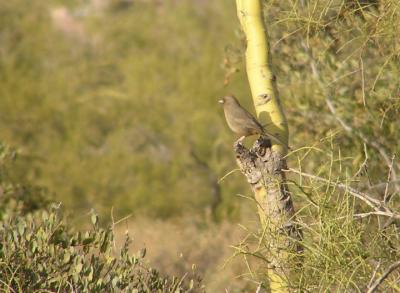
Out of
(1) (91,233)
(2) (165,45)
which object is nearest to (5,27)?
(2) (165,45)

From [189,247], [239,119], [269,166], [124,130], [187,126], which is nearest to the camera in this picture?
[269,166]

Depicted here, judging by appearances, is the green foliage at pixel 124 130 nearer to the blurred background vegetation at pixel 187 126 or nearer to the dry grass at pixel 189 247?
the blurred background vegetation at pixel 187 126

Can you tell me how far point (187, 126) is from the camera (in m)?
18.9

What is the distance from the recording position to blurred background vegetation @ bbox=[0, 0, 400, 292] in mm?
6059

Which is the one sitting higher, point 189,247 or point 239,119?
point 239,119

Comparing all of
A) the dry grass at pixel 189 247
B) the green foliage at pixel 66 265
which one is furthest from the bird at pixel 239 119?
the dry grass at pixel 189 247

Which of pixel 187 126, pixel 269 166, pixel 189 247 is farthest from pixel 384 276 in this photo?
pixel 187 126

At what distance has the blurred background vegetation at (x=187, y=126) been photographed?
6.06 m

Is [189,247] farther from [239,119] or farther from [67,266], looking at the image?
[67,266]

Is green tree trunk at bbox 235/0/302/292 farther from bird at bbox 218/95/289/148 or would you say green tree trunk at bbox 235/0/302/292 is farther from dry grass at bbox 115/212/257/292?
dry grass at bbox 115/212/257/292

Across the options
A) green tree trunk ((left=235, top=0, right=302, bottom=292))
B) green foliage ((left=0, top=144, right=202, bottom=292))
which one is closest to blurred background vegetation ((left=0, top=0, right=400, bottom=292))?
green tree trunk ((left=235, top=0, right=302, bottom=292))

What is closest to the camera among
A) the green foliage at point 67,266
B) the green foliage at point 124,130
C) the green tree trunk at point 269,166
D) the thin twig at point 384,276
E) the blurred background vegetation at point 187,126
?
the thin twig at point 384,276

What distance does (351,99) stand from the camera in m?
7.35

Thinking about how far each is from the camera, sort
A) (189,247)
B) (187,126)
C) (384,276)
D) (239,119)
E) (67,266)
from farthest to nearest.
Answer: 1. (187,126)
2. (189,247)
3. (239,119)
4. (67,266)
5. (384,276)
